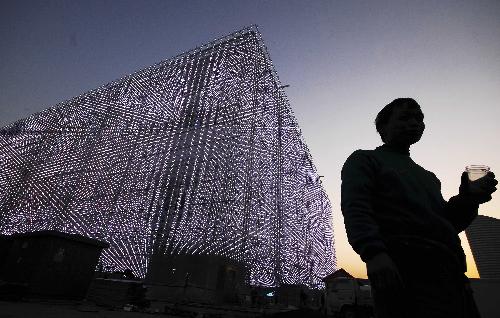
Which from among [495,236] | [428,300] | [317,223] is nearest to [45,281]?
[428,300]

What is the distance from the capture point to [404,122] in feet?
5.43

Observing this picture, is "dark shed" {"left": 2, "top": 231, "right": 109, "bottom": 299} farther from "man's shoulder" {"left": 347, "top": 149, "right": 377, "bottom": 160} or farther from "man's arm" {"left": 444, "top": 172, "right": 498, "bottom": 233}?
"man's arm" {"left": 444, "top": 172, "right": 498, "bottom": 233}

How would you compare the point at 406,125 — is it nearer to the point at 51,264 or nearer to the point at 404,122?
the point at 404,122

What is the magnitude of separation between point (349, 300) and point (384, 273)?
41.2 feet

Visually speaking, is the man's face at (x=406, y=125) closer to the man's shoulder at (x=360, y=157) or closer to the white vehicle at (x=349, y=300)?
the man's shoulder at (x=360, y=157)

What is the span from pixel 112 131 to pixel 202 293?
2015 centimetres

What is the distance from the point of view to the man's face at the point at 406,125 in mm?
1642

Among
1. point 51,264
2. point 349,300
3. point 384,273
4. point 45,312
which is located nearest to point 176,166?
point 51,264

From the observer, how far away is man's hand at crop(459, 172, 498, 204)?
1405 millimetres

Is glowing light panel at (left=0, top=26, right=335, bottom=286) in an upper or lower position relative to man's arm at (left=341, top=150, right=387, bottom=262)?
upper

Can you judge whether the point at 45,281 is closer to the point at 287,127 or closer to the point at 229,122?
the point at 229,122

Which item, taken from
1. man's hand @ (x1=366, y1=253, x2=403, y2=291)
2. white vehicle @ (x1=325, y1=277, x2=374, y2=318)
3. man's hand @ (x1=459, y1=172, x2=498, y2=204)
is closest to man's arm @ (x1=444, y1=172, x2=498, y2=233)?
man's hand @ (x1=459, y1=172, x2=498, y2=204)

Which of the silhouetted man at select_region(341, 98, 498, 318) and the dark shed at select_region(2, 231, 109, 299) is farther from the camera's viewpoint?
the dark shed at select_region(2, 231, 109, 299)

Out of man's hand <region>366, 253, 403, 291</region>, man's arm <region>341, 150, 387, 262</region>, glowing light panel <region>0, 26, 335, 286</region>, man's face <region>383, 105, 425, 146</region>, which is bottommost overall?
man's hand <region>366, 253, 403, 291</region>
